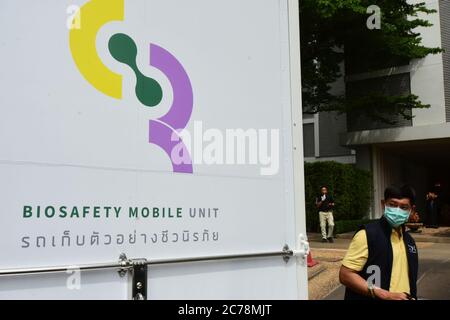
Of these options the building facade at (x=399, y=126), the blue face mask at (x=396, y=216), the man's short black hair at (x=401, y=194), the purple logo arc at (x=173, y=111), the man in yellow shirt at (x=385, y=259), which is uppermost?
the building facade at (x=399, y=126)

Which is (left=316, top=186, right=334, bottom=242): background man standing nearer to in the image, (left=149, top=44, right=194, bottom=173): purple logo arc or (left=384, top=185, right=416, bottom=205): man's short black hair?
(left=384, top=185, right=416, bottom=205): man's short black hair

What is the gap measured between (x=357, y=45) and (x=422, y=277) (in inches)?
492

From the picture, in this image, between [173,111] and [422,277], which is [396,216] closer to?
[173,111]

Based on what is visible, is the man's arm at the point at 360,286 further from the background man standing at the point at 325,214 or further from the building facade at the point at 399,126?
the building facade at the point at 399,126

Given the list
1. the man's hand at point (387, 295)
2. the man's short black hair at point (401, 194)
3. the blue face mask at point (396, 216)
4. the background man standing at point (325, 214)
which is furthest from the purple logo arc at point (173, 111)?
the background man standing at point (325, 214)

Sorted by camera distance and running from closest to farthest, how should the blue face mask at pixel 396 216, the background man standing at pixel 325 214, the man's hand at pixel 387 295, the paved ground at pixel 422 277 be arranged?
the man's hand at pixel 387 295
the blue face mask at pixel 396 216
the paved ground at pixel 422 277
the background man standing at pixel 325 214

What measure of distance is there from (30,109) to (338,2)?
1487 cm

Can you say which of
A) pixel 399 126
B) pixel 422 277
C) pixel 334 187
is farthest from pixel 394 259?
pixel 399 126

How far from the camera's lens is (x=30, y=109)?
1637mm

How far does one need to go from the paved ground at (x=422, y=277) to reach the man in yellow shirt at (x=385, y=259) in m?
4.57

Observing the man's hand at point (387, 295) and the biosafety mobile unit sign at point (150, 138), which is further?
the man's hand at point (387, 295)

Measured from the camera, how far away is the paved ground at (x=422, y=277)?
7785 millimetres

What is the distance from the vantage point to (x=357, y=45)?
1936cm
